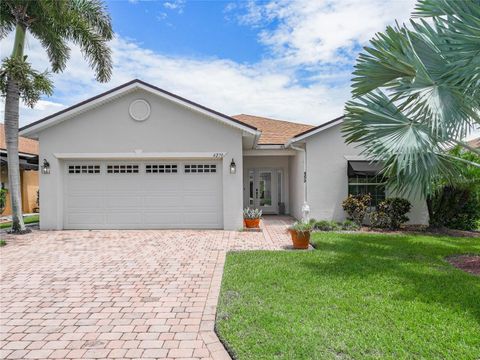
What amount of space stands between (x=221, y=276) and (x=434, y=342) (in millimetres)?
4240

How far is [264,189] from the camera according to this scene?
1983 cm

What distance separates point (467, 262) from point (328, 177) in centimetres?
725

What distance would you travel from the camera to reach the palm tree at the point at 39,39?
12.3m

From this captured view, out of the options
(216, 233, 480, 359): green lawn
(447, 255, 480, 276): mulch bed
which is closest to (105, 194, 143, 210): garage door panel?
(216, 233, 480, 359): green lawn

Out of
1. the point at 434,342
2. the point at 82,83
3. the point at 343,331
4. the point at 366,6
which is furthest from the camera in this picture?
the point at 82,83

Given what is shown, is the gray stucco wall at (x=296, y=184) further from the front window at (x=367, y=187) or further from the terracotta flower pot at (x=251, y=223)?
the terracotta flower pot at (x=251, y=223)

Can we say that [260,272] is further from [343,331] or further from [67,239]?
[67,239]

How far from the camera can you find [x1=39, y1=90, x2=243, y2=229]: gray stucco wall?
13.7 metres

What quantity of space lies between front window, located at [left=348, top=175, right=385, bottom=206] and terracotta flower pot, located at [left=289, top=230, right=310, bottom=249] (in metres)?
6.38

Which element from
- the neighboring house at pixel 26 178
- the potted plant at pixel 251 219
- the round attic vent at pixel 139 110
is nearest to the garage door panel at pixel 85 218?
the round attic vent at pixel 139 110

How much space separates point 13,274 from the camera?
7.64 metres

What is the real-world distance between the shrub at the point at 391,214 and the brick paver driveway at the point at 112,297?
17.8ft

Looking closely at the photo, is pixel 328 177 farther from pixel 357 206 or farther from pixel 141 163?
pixel 141 163

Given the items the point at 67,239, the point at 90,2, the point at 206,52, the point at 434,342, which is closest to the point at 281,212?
the point at 206,52
